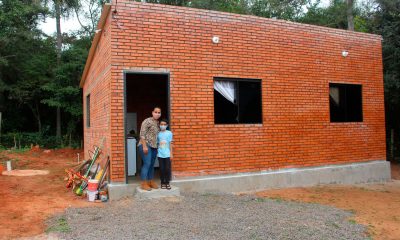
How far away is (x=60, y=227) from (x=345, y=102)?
8.87 meters

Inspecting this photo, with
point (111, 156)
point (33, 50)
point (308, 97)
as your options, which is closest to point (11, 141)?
point (33, 50)

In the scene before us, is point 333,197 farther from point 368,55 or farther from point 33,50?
point 33,50

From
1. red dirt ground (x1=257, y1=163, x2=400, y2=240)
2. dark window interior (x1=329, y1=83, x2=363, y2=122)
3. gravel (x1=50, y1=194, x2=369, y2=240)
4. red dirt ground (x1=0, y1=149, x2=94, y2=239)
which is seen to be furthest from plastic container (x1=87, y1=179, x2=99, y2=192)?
dark window interior (x1=329, y1=83, x2=363, y2=122)

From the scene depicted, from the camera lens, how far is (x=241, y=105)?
879 centimetres

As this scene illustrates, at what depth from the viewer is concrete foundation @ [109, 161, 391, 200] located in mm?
7852

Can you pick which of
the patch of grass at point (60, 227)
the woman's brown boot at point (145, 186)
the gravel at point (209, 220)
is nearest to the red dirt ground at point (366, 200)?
the gravel at point (209, 220)

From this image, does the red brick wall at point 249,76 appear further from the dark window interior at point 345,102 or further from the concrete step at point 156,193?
the concrete step at point 156,193

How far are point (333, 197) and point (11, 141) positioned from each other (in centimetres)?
2120

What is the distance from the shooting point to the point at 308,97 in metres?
9.86

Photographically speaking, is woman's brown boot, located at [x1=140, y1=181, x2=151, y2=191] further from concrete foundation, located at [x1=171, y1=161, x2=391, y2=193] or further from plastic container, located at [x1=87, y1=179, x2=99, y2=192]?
plastic container, located at [x1=87, y1=179, x2=99, y2=192]

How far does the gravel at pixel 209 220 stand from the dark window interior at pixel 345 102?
4.23 meters

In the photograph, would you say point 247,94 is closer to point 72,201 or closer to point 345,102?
point 345,102

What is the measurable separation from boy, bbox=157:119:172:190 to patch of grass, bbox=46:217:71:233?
7.15 ft

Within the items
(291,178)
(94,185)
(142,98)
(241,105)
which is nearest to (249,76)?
(241,105)
